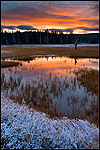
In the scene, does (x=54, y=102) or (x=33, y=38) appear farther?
(x=33, y=38)

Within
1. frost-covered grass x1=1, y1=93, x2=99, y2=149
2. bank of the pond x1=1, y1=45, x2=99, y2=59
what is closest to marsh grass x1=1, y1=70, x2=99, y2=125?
frost-covered grass x1=1, y1=93, x2=99, y2=149

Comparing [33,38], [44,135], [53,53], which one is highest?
[33,38]

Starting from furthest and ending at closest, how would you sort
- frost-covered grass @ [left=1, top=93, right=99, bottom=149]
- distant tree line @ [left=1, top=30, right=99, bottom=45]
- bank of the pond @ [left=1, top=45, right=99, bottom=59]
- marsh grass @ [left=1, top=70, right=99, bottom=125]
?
distant tree line @ [left=1, top=30, right=99, bottom=45], bank of the pond @ [left=1, top=45, right=99, bottom=59], marsh grass @ [left=1, top=70, right=99, bottom=125], frost-covered grass @ [left=1, top=93, right=99, bottom=149]

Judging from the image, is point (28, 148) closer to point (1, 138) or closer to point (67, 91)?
point (1, 138)

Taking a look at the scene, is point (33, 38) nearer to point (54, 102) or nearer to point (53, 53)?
point (53, 53)

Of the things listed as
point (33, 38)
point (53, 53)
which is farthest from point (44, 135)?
point (33, 38)

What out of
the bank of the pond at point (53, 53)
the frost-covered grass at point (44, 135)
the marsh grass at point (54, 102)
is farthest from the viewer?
the bank of the pond at point (53, 53)

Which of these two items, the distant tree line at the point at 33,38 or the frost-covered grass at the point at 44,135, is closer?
the frost-covered grass at the point at 44,135

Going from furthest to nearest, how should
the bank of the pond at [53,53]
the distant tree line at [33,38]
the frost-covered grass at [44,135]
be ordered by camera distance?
the distant tree line at [33,38], the bank of the pond at [53,53], the frost-covered grass at [44,135]

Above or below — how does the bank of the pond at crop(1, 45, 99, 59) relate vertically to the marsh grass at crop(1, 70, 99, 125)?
above

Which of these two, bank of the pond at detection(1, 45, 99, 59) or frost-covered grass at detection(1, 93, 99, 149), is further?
bank of the pond at detection(1, 45, 99, 59)

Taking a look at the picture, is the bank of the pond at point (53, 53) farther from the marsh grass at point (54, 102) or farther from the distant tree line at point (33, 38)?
the distant tree line at point (33, 38)

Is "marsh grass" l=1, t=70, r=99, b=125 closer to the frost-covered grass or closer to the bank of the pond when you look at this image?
the frost-covered grass

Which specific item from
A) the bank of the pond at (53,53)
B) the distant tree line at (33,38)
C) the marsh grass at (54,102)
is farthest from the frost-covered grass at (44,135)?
the distant tree line at (33,38)
